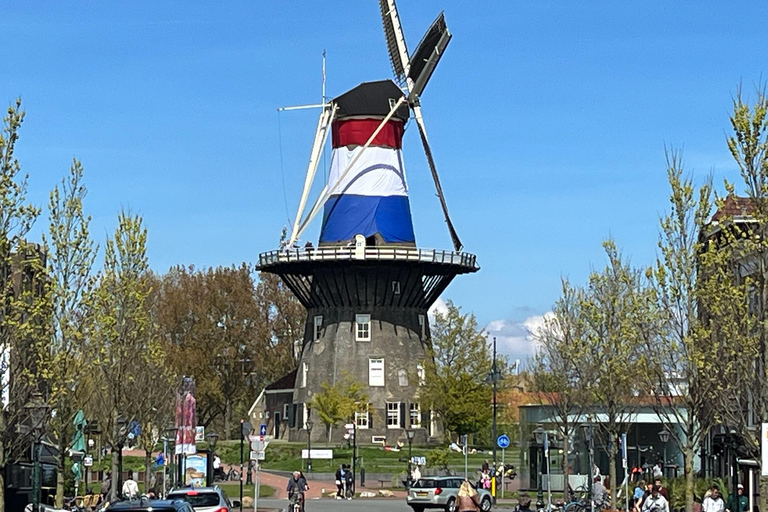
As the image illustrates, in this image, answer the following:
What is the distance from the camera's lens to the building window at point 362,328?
290 ft

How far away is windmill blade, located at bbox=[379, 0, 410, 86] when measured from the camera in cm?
8869

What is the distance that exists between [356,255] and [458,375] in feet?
31.4

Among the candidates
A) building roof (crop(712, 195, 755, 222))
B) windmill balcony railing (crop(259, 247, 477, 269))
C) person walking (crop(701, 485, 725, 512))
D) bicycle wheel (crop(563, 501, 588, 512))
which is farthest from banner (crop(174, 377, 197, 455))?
windmill balcony railing (crop(259, 247, 477, 269))

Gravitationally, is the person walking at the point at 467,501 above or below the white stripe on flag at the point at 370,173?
below

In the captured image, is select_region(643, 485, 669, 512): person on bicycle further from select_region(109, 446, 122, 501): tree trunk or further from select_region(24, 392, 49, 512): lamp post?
select_region(109, 446, 122, 501): tree trunk

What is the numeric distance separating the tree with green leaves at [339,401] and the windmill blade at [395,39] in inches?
769

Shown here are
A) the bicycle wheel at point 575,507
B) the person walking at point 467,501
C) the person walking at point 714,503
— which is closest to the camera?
the person walking at point 467,501

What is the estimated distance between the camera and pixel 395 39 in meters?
89.2

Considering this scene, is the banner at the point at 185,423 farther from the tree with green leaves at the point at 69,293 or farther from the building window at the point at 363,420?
the building window at the point at 363,420

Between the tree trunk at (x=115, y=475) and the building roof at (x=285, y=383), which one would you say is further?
the building roof at (x=285, y=383)

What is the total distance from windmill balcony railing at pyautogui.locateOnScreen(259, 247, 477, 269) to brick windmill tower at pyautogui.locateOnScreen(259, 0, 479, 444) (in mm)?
60

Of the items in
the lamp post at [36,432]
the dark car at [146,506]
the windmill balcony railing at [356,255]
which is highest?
the windmill balcony railing at [356,255]

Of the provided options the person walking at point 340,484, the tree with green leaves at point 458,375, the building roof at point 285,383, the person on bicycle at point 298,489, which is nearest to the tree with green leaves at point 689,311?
the person on bicycle at point 298,489

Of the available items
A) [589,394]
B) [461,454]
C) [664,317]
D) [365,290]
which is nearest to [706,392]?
[664,317]
